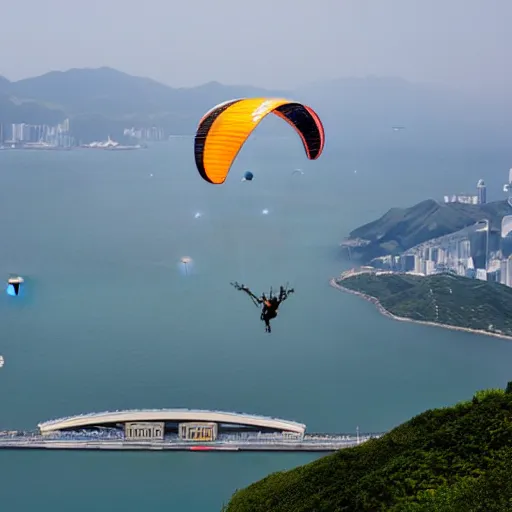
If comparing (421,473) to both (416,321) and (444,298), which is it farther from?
(444,298)

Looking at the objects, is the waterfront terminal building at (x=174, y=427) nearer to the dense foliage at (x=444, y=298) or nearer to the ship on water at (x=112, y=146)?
the dense foliage at (x=444, y=298)

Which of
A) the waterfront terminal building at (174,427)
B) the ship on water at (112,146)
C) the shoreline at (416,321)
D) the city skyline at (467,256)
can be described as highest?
the ship on water at (112,146)

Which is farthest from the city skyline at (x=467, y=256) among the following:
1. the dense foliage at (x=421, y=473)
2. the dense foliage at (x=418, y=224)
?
the dense foliage at (x=421, y=473)

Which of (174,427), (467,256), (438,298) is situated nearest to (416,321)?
(438,298)

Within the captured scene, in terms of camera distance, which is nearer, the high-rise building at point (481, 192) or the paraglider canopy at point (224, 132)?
the paraglider canopy at point (224, 132)

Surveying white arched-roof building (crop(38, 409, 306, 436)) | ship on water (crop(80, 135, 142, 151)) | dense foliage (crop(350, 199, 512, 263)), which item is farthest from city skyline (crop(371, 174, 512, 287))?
white arched-roof building (crop(38, 409, 306, 436))

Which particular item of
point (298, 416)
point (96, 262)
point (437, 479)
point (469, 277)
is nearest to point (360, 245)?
point (469, 277)

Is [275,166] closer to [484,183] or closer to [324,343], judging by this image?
[484,183]
